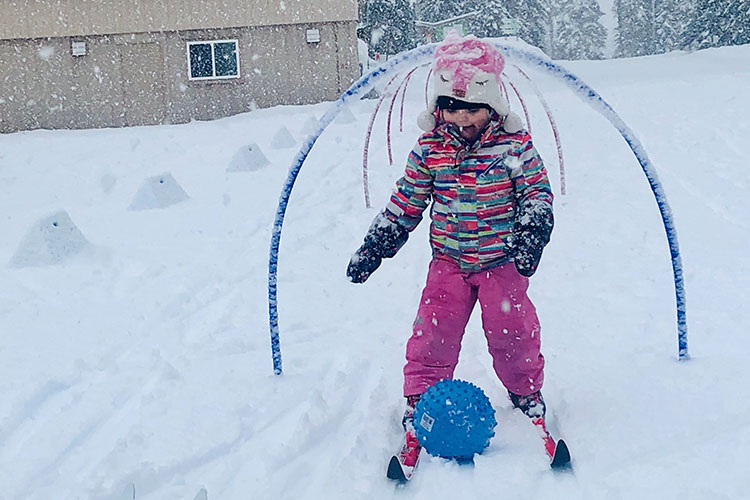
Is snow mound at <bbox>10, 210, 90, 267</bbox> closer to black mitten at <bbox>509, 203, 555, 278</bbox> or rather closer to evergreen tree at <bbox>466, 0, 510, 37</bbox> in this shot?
black mitten at <bbox>509, 203, 555, 278</bbox>

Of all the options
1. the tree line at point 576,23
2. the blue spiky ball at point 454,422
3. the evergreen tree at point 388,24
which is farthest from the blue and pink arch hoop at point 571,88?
the evergreen tree at point 388,24

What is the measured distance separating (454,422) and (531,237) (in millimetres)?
757

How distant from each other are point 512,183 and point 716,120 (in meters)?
8.94

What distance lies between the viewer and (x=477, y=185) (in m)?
3.17

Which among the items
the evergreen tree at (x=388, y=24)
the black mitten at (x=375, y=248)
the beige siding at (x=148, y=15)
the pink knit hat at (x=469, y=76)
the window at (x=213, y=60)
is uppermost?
the evergreen tree at (x=388, y=24)

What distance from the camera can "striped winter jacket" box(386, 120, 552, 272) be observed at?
3146mm

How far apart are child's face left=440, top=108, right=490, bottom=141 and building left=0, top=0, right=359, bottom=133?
50.3ft

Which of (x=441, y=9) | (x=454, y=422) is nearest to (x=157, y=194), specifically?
(x=454, y=422)

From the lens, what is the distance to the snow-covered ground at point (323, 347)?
296 cm

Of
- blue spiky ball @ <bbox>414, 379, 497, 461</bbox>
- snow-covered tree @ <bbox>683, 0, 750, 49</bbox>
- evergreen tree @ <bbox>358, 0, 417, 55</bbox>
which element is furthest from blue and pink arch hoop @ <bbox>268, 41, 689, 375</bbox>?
snow-covered tree @ <bbox>683, 0, 750, 49</bbox>

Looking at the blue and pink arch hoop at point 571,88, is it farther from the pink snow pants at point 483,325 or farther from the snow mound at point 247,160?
the snow mound at point 247,160

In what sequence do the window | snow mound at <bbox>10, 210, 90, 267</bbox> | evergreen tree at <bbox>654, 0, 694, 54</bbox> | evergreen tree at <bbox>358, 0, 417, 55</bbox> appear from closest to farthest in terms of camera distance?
snow mound at <bbox>10, 210, 90, 267</bbox>
the window
evergreen tree at <bbox>358, 0, 417, 55</bbox>
evergreen tree at <bbox>654, 0, 694, 54</bbox>

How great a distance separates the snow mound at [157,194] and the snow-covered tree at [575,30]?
56.6 metres

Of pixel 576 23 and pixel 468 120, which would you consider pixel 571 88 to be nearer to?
pixel 468 120
